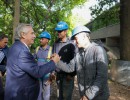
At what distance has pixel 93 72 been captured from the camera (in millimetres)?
3506

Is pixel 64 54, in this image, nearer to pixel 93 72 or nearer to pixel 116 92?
pixel 93 72

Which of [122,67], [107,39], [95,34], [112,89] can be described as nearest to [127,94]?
[112,89]

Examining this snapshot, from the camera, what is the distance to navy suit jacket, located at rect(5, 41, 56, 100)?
12.3 ft

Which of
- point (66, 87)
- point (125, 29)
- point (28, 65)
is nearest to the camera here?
point (28, 65)

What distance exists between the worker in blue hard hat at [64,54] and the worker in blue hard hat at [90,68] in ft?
4.80

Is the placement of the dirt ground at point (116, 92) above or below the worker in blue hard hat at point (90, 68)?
below

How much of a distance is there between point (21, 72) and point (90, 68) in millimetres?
992

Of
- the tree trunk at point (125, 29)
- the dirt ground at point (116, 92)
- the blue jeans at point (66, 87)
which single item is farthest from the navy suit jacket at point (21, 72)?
the tree trunk at point (125, 29)

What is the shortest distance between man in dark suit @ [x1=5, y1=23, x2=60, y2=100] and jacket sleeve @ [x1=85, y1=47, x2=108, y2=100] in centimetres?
75

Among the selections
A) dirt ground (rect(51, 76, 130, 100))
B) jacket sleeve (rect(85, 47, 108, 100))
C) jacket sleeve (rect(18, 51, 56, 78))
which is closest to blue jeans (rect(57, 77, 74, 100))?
jacket sleeve (rect(18, 51, 56, 78))

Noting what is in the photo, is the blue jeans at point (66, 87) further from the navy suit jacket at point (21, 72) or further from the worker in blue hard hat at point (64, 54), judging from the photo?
the navy suit jacket at point (21, 72)

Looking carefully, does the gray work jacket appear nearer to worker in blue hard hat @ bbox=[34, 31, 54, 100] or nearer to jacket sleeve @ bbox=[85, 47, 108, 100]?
jacket sleeve @ bbox=[85, 47, 108, 100]

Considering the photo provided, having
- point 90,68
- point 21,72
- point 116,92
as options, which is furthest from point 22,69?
point 116,92

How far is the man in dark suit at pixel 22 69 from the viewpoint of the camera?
374 centimetres
